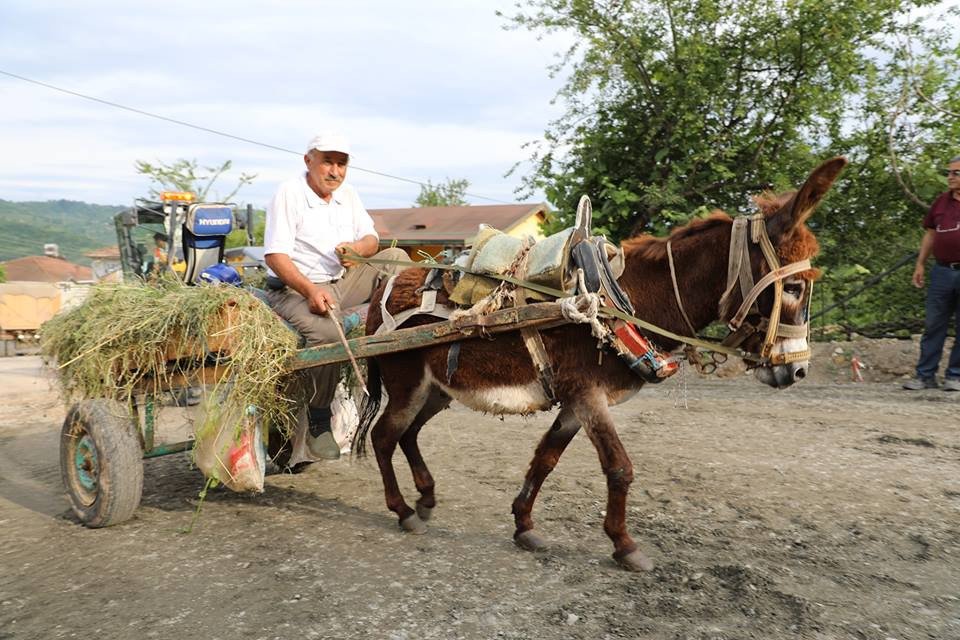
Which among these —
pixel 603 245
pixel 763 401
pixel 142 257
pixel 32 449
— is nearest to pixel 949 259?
pixel 763 401

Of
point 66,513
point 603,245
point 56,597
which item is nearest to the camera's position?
point 56,597

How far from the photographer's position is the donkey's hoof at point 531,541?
12.4ft

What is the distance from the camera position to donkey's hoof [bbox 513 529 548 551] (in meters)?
3.77

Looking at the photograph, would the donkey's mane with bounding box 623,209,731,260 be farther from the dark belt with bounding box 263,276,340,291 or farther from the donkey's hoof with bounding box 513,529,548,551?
the dark belt with bounding box 263,276,340,291

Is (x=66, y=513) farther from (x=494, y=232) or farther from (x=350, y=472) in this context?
(x=494, y=232)

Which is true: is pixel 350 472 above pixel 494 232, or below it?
below

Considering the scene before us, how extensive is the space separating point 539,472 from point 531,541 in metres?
0.36

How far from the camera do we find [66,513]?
4.61 m

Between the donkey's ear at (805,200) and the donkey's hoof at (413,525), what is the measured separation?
247 cm

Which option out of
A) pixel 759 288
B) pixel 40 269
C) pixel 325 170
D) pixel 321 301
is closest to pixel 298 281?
pixel 321 301

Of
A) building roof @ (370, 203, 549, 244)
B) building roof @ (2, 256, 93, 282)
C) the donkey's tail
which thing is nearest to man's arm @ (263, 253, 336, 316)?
the donkey's tail

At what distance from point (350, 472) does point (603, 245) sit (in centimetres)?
300

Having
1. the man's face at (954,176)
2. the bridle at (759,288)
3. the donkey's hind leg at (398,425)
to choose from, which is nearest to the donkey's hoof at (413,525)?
the donkey's hind leg at (398,425)

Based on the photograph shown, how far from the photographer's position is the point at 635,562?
3449 millimetres
